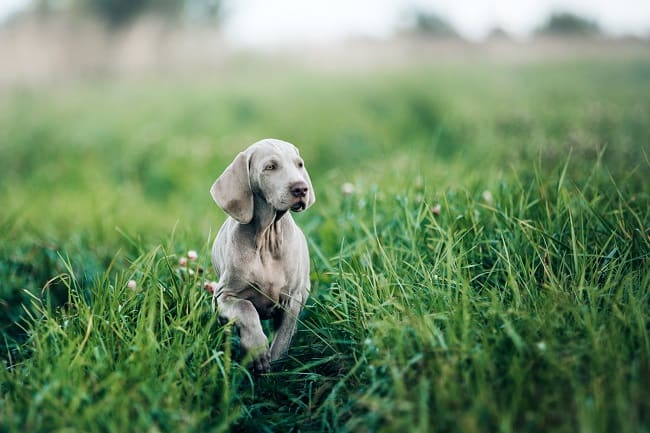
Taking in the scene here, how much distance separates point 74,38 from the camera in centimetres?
1438

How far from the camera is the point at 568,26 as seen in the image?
1673 centimetres

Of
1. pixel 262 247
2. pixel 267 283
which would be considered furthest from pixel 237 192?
pixel 267 283

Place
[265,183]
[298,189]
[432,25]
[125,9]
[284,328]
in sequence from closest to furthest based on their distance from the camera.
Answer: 1. [298,189]
2. [265,183]
3. [284,328]
4. [125,9]
5. [432,25]

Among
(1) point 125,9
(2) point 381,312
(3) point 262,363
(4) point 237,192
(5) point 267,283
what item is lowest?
(3) point 262,363

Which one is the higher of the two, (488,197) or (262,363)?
(488,197)

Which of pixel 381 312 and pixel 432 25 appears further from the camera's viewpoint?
pixel 432 25

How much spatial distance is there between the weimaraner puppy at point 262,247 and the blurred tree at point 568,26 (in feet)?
48.5

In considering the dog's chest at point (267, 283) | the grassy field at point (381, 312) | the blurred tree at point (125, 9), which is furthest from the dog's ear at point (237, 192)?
the blurred tree at point (125, 9)

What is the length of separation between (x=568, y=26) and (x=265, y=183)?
1630 centimetres

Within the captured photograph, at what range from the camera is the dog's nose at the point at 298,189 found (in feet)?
8.70

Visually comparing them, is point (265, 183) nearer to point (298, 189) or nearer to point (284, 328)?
point (298, 189)

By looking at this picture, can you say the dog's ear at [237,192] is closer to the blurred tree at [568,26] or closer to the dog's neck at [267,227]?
the dog's neck at [267,227]

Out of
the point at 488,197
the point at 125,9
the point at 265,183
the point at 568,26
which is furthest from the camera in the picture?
the point at 568,26

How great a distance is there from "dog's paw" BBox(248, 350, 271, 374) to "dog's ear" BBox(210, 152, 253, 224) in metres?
0.61
